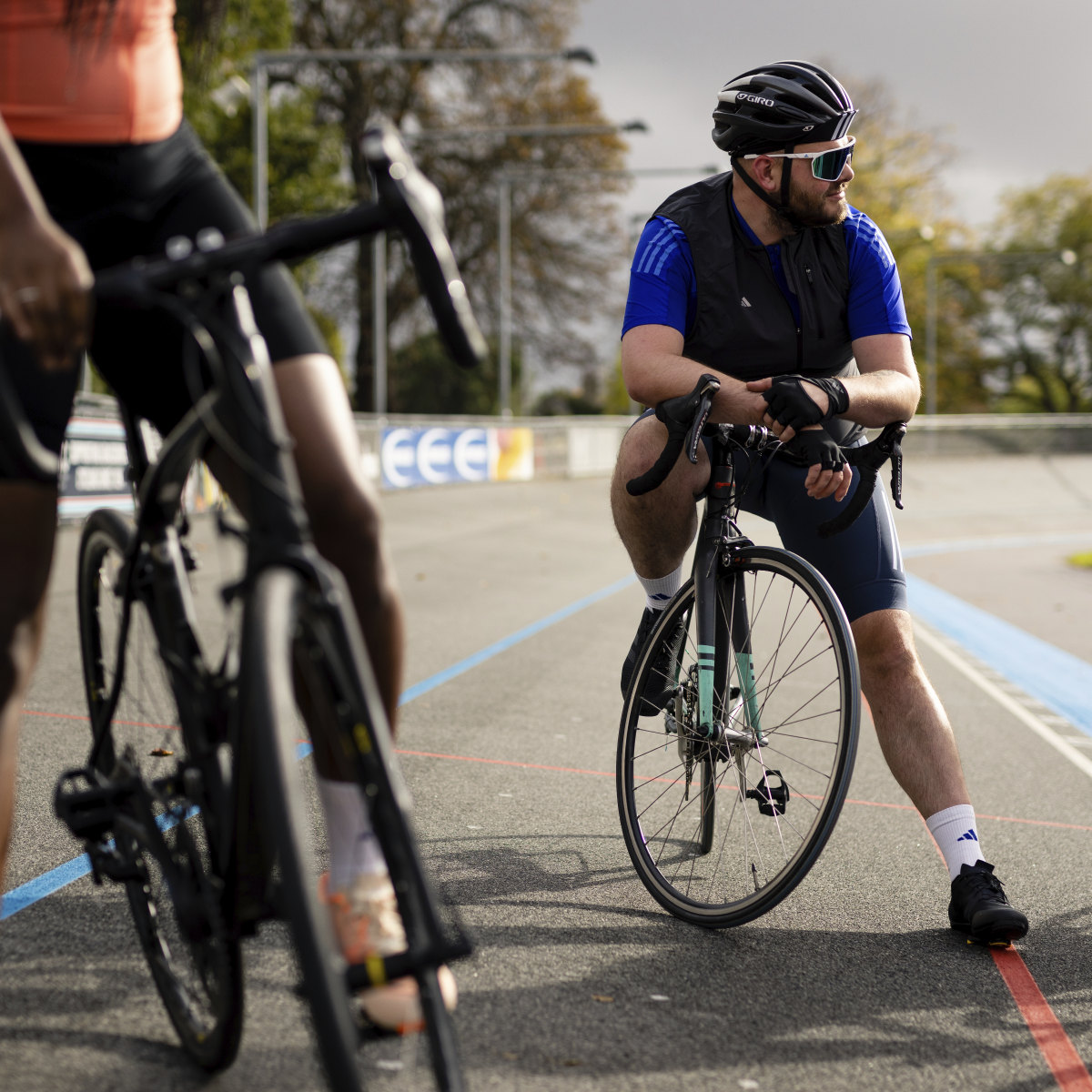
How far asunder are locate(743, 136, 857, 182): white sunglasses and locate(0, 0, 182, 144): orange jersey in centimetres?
171

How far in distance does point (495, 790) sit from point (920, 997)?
1826 mm

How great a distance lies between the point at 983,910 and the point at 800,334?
147 cm

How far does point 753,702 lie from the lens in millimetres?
3262

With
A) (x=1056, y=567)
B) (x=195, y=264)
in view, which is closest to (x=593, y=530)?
(x=1056, y=567)

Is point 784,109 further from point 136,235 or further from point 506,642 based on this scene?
point 506,642

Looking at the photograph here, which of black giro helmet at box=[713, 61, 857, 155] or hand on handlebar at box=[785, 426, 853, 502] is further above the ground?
black giro helmet at box=[713, 61, 857, 155]

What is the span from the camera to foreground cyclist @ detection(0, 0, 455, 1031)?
1.88 metres

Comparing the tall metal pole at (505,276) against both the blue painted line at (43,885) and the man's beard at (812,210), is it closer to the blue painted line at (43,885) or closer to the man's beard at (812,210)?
the man's beard at (812,210)

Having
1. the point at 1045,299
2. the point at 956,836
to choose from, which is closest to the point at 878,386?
the point at 956,836

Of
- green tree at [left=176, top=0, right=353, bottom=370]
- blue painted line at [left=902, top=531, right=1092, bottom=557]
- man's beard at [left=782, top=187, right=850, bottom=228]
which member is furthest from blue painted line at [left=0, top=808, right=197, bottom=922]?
green tree at [left=176, top=0, right=353, bottom=370]

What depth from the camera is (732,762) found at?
10.8 feet

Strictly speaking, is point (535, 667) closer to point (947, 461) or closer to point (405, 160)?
point (405, 160)

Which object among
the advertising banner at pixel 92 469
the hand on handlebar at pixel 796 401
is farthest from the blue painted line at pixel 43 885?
the advertising banner at pixel 92 469

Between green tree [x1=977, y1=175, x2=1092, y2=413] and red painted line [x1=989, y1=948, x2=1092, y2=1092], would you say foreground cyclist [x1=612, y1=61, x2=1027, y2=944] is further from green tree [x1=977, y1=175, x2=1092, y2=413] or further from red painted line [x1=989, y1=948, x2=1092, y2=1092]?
green tree [x1=977, y1=175, x2=1092, y2=413]
